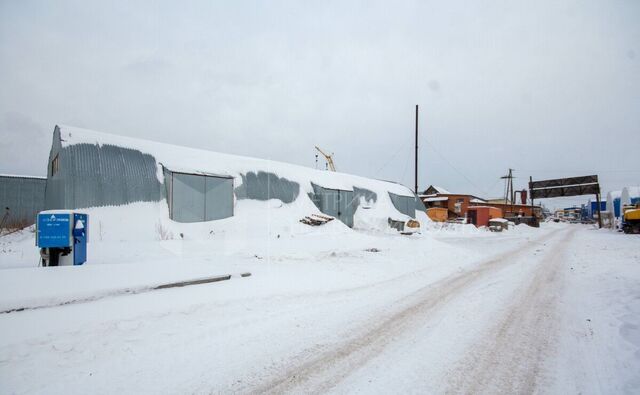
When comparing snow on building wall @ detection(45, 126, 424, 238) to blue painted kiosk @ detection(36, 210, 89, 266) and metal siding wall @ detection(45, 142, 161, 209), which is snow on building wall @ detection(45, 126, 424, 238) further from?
blue painted kiosk @ detection(36, 210, 89, 266)

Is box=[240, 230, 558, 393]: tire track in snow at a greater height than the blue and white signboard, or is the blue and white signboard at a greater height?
the blue and white signboard

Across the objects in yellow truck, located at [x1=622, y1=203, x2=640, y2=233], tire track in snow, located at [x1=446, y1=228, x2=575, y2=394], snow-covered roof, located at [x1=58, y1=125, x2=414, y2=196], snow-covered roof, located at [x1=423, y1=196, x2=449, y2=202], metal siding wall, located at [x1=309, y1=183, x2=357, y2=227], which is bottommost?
tire track in snow, located at [x1=446, y1=228, x2=575, y2=394]

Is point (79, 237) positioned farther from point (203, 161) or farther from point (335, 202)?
point (335, 202)

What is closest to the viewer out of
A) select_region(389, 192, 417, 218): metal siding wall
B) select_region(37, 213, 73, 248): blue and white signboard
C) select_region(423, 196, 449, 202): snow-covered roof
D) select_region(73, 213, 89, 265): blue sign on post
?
select_region(37, 213, 73, 248): blue and white signboard

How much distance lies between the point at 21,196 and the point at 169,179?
20616mm

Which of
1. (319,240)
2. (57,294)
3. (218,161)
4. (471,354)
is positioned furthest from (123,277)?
(218,161)

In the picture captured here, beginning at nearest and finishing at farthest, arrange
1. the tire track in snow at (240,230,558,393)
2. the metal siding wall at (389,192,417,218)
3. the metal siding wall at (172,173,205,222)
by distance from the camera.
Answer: the tire track in snow at (240,230,558,393), the metal siding wall at (172,173,205,222), the metal siding wall at (389,192,417,218)

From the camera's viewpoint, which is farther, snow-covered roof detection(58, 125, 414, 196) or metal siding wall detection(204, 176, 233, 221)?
metal siding wall detection(204, 176, 233, 221)

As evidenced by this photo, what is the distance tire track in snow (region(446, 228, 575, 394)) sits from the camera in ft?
→ 11.0

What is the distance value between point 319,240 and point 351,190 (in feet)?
48.9

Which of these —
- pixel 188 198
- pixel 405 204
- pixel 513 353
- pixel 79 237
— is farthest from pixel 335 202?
pixel 513 353

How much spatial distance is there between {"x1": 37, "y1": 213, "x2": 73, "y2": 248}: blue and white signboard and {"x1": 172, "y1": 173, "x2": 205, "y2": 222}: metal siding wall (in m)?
9.91

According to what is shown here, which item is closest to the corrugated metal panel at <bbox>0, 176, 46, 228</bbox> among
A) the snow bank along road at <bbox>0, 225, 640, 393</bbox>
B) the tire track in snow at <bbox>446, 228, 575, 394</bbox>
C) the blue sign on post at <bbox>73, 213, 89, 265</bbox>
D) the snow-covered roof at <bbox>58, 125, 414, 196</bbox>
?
the snow-covered roof at <bbox>58, 125, 414, 196</bbox>

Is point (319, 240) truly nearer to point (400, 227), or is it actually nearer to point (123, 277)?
point (123, 277)
